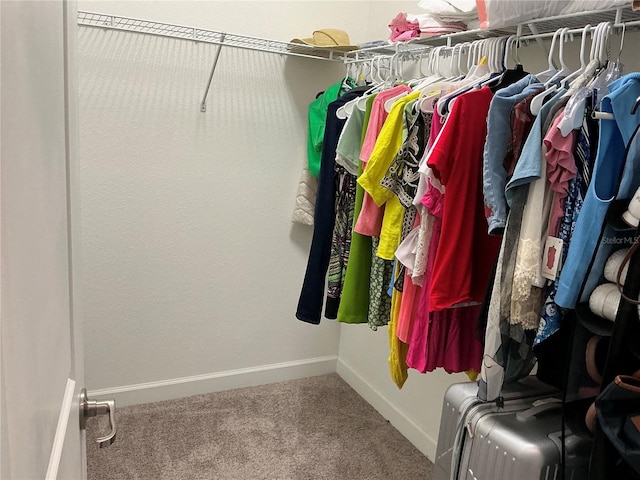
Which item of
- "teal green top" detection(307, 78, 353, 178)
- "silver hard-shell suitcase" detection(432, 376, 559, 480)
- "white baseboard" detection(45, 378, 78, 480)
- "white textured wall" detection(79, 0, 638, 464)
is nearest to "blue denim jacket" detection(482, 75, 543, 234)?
"silver hard-shell suitcase" detection(432, 376, 559, 480)

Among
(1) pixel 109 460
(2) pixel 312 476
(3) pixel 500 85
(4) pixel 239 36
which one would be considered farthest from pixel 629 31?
(1) pixel 109 460

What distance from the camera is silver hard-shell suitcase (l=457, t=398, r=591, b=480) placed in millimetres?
1172

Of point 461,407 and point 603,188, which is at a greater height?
point 603,188

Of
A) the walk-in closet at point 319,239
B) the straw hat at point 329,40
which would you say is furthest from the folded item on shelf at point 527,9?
the straw hat at point 329,40

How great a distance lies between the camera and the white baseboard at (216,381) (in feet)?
8.23

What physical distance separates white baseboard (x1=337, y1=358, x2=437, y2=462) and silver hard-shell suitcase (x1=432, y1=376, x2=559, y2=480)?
2.75 ft

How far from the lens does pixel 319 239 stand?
2.04 meters

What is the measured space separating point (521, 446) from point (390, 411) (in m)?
1.38

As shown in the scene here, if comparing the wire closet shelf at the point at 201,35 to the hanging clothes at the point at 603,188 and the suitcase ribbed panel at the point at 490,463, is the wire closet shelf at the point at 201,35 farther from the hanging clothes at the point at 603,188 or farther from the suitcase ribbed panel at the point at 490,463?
the suitcase ribbed panel at the point at 490,463

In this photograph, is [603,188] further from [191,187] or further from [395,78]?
[191,187]

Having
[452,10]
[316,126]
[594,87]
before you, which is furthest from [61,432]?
[316,126]

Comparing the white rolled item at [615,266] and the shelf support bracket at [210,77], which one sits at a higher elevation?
the shelf support bracket at [210,77]

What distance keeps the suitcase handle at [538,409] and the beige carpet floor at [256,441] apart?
99cm

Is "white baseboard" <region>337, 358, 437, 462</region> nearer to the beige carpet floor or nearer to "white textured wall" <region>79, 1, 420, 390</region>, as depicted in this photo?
the beige carpet floor
